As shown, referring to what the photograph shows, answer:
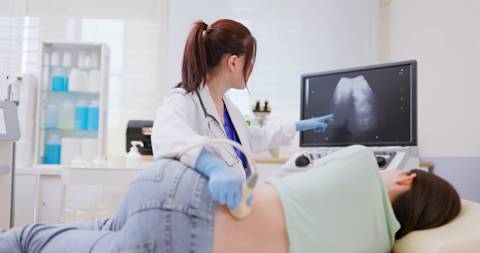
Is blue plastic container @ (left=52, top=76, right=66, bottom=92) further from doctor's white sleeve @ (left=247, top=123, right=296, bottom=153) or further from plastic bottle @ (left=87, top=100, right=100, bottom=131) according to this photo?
doctor's white sleeve @ (left=247, top=123, right=296, bottom=153)

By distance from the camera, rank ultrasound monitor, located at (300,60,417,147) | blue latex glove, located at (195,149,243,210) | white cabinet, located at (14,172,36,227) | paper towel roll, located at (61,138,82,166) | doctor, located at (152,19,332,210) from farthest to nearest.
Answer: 1. paper towel roll, located at (61,138,82,166)
2. white cabinet, located at (14,172,36,227)
3. ultrasound monitor, located at (300,60,417,147)
4. doctor, located at (152,19,332,210)
5. blue latex glove, located at (195,149,243,210)

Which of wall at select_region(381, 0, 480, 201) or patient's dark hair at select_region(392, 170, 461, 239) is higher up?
wall at select_region(381, 0, 480, 201)

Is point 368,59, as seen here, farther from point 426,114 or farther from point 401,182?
point 401,182

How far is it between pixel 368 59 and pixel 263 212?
272 centimetres

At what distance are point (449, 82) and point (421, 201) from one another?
1791 millimetres

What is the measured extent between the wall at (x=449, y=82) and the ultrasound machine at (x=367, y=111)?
72cm

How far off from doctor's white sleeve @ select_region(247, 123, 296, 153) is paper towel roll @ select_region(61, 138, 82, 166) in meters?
1.73

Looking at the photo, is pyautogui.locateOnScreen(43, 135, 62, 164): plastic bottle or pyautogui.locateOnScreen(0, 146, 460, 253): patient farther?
pyautogui.locateOnScreen(43, 135, 62, 164): plastic bottle

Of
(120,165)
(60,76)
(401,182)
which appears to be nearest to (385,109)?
(401,182)

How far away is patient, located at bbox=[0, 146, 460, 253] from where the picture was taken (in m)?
1.02

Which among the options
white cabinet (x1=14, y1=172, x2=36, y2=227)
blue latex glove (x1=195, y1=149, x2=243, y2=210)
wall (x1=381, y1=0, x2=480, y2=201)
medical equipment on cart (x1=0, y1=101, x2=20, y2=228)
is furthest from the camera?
white cabinet (x1=14, y1=172, x2=36, y2=227)

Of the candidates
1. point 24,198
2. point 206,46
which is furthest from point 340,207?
point 24,198

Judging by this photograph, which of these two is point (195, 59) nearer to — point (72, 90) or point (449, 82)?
point (449, 82)

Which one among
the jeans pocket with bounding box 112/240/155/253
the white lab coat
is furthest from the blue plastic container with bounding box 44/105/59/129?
the jeans pocket with bounding box 112/240/155/253
